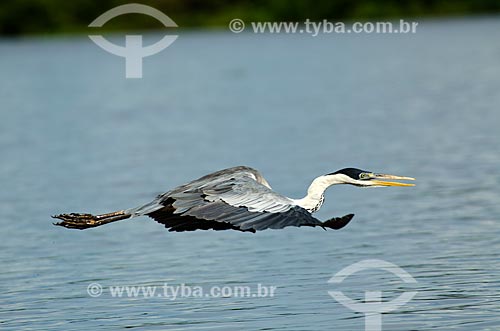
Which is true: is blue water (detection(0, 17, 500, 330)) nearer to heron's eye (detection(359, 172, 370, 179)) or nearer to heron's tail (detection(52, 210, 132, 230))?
heron's tail (detection(52, 210, 132, 230))

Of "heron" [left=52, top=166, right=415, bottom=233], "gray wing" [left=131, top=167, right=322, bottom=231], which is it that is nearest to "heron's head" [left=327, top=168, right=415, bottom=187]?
"heron" [left=52, top=166, right=415, bottom=233]

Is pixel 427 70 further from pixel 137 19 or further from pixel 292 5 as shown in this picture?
pixel 137 19

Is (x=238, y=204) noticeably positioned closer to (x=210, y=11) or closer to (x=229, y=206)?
(x=229, y=206)

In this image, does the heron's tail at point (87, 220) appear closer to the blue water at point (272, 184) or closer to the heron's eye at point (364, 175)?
the blue water at point (272, 184)

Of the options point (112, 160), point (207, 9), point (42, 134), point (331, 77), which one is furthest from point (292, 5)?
point (112, 160)

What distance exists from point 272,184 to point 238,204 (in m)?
8.83

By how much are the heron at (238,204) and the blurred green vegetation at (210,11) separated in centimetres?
6596

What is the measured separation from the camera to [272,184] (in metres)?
19.0

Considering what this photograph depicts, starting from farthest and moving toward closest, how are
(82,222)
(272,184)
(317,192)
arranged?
(272,184), (82,222), (317,192)

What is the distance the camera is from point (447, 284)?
11.6 meters

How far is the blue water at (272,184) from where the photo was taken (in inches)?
443

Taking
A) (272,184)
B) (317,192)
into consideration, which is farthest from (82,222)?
(272,184)

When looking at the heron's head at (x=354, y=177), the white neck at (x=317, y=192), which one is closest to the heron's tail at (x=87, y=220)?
the white neck at (x=317, y=192)

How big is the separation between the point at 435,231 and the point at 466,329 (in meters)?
4.62
